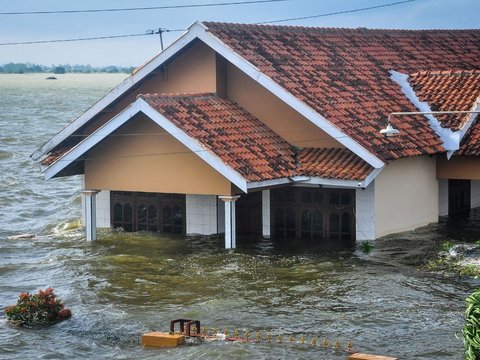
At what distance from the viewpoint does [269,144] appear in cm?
2617

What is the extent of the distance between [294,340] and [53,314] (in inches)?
182

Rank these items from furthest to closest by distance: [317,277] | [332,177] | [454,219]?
1. [454,219]
2. [332,177]
3. [317,277]

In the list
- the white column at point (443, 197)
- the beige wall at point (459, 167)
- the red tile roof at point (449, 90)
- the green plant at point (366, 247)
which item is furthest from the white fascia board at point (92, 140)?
the white column at point (443, 197)

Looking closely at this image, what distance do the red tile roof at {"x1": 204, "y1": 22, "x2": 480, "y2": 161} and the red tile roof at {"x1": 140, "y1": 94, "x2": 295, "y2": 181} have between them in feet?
4.34

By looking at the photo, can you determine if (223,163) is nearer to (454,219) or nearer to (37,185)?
(454,219)

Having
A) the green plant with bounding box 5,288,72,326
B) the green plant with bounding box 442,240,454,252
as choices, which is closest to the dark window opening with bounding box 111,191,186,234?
the green plant with bounding box 442,240,454,252

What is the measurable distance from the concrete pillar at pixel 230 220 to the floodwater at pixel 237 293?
0.36 metres

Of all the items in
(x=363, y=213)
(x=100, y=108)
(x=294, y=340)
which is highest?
(x=100, y=108)

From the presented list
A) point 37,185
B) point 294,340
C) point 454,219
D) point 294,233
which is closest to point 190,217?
point 294,233

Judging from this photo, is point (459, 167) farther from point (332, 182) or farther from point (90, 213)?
point (90, 213)

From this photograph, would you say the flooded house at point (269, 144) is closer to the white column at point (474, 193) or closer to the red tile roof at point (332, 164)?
the red tile roof at point (332, 164)

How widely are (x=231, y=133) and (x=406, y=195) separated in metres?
4.49

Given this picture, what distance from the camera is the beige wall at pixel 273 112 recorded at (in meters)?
26.1

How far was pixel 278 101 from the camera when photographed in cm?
2650
